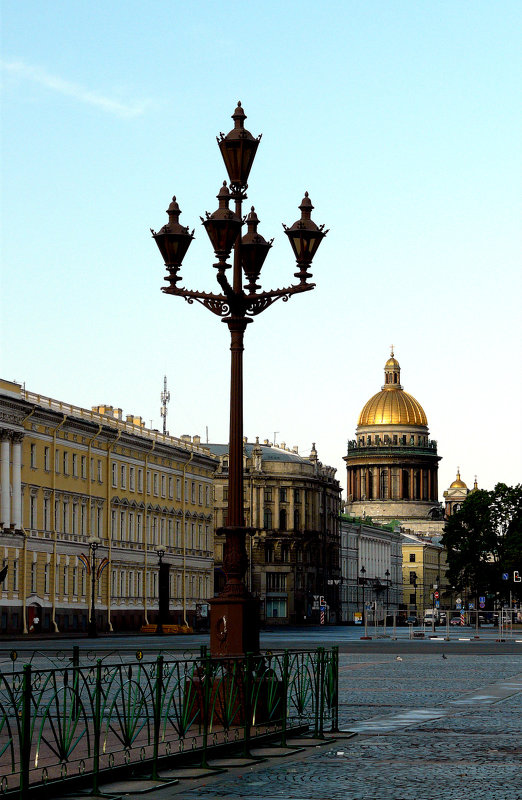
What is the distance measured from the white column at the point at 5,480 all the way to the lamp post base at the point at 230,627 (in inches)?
2444

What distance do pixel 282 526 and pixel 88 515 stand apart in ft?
214

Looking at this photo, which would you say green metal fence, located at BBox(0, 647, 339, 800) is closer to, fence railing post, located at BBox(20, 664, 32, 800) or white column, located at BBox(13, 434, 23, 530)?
→ fence railing post, located at BBox(20, 664, 32, 800)

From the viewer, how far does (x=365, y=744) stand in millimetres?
18016

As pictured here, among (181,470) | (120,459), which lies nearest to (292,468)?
(181,470)

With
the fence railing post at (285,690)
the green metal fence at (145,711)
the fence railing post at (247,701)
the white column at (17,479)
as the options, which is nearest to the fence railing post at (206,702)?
the green metal fence at (145,711)

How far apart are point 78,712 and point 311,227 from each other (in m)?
8.12

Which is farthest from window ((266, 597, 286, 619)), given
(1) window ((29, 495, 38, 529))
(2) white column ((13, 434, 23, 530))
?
(2) white column ((13, 434, 23, 530))

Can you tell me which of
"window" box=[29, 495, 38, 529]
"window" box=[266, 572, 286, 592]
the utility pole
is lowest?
"window" box=[266, 572, 286, 592]

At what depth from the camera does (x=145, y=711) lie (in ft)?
50.2

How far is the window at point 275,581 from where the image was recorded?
153375 mm

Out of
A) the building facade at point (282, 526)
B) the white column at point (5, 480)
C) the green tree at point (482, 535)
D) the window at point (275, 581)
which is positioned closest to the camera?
the white column at point (5, 480)

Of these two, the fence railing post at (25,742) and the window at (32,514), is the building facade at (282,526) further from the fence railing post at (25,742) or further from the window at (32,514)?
the fence railing post at (25,742)

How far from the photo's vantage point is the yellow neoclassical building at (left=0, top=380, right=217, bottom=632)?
81.1 m

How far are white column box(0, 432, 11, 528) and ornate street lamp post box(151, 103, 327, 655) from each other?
60647mm
